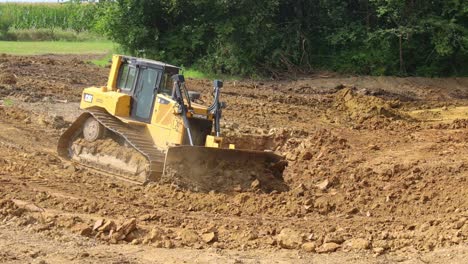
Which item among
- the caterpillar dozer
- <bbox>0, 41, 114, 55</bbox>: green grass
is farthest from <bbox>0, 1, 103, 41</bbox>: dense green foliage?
the caterpillar dozer

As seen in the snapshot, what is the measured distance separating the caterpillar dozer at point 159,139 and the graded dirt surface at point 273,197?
0.30 metres

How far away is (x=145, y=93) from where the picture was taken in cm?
1387

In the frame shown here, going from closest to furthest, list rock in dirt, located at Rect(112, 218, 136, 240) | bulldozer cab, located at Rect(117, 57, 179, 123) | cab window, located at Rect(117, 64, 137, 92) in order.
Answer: rock in dirt, located at Rect(112, 218, 136, 240), bulldozer cab, located at Rect(117, 57, 179, 123), cab window, located at Rect(117, 64, 137, 92)

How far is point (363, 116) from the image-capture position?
20438 mm

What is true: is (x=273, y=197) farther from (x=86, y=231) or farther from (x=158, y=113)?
(x=86, y=231)

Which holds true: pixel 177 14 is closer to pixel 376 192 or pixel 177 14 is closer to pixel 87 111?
pixel 87 111

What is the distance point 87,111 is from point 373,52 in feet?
51.8

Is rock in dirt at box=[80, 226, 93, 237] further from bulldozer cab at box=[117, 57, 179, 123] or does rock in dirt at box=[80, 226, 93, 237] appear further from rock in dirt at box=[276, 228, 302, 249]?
bulldozer cab at box=[117, 57, 179, 123]

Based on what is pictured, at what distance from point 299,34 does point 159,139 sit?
16316mm

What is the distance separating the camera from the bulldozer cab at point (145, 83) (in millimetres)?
13672

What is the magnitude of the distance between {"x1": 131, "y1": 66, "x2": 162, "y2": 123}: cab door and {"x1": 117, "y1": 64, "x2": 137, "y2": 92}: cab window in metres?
0.18

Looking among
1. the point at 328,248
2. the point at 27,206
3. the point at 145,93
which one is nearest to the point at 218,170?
the point at 145,93

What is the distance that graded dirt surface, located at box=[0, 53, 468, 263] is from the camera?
8766mm

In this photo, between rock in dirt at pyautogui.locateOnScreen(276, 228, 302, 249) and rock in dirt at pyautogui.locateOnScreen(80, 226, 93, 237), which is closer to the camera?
rock in dirt at pyautogui.locateOnScreen(80, 226, 93, 237)
